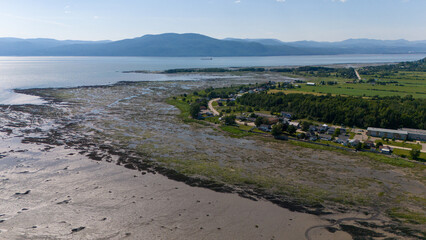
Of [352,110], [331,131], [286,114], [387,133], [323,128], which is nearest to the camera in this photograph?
[387,133]

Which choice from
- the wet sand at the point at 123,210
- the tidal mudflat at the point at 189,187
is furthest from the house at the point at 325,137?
the wet sand at the point at 123,210

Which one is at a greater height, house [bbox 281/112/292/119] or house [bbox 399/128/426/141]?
house [bbox 281/112/292/119]

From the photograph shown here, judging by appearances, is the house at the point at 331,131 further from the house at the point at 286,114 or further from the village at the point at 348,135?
the house at the point at 286,114

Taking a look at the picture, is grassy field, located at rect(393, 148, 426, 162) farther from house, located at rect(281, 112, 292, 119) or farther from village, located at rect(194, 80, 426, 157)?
house, located at rect(281, 112, 292, 119)

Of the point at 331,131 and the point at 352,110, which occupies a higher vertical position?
the point at 352,110

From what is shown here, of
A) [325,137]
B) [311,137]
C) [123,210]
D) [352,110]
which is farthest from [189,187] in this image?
[352,110]

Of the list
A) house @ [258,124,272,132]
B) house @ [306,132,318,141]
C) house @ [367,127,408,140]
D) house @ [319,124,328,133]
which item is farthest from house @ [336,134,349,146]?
house @ [258,124,272,132]

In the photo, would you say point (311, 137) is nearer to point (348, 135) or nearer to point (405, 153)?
point (348, 135)
